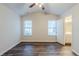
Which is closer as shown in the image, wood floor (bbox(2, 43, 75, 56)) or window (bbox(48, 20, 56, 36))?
wood floor (bbox(2, 43, 75, 56))

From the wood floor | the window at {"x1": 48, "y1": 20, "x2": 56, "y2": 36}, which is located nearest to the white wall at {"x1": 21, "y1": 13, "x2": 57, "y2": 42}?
the window at {"x1": 48, "y1": 20, "x2": 56, "y2": 36}

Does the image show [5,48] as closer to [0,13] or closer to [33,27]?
[0,13]

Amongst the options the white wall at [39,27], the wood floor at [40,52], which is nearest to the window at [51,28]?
the white wall at [39,27]

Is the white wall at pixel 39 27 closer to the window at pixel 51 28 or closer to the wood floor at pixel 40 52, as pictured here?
the window at pixel 51 28

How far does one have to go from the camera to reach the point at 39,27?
8.77 metres

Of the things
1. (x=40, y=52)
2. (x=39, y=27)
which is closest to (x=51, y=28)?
(x=39, y=27)

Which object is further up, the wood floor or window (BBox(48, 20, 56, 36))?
window (BBox(48, 20, 56, 36))

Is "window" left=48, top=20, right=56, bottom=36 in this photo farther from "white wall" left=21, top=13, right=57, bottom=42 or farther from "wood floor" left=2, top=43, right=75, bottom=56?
"wood floor" left=2, top=43, right=75, bottom=56

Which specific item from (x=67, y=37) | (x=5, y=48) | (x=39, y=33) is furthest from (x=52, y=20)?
(x=5, y=48)

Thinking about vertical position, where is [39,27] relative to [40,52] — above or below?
above

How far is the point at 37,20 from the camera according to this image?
8727mm

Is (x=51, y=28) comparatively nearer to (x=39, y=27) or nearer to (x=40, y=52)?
(x=39, y=27)

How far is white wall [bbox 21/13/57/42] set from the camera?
8.70m

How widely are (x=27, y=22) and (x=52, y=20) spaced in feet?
5.89
